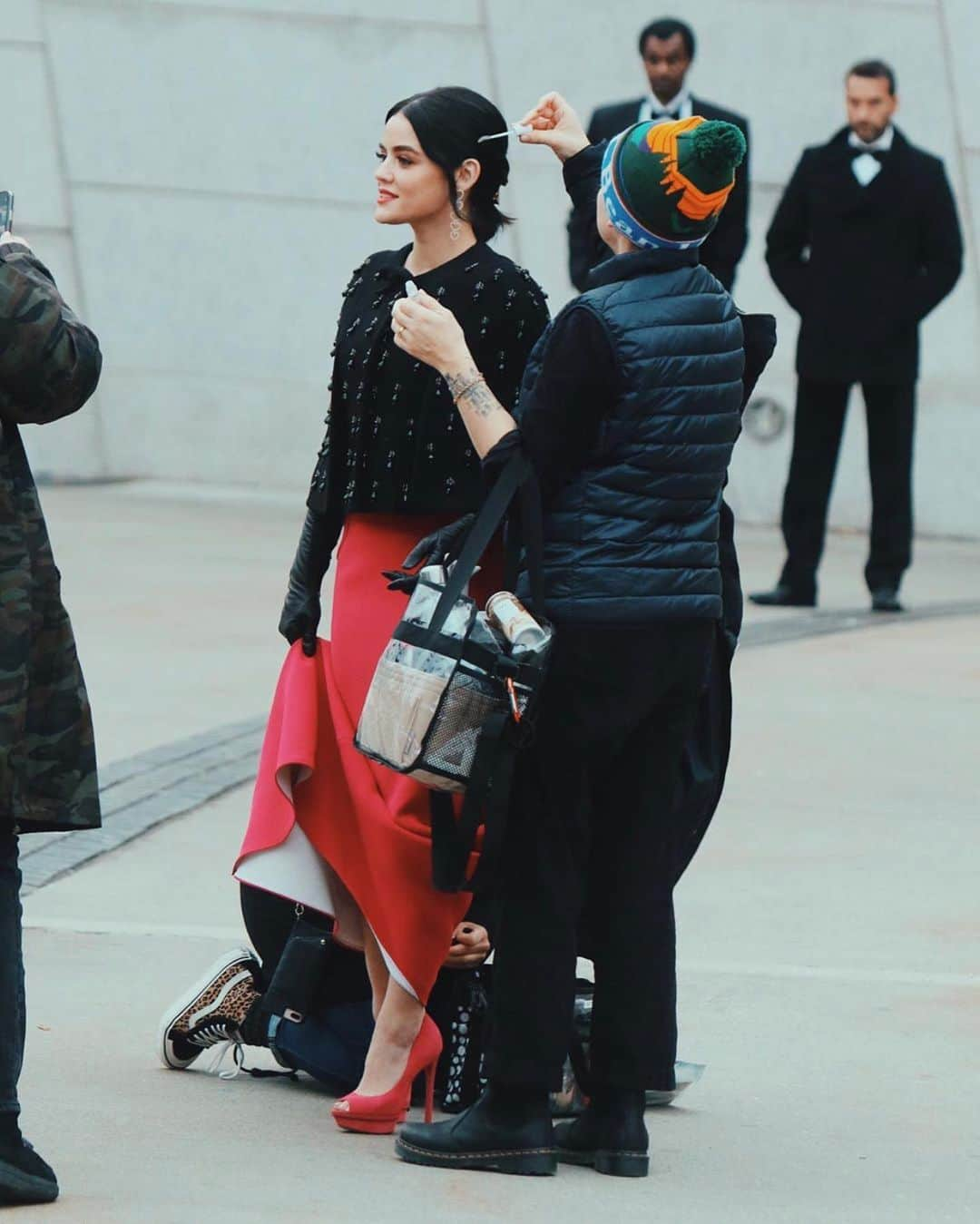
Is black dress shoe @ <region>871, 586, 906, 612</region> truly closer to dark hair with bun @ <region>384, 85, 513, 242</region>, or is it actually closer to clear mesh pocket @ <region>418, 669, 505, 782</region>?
dark hair with bun @ <region>384, 85, 513, 242</region>

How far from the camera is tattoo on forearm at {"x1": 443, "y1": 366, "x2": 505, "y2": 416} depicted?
4.12m

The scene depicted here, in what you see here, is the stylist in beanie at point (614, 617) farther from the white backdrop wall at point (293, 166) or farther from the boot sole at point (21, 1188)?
the white backdrop wall at point (293, 166)

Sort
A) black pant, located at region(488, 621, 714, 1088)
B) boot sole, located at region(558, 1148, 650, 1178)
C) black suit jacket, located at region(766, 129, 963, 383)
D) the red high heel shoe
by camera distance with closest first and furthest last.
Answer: black pant, located at region(488, 621, 714, 1088), boot sole, located at region(558, 1148, 650, 1178), the red high heel shoe, black suit jacket, located at region(766, 129, 963, 383)

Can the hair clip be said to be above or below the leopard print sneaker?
above

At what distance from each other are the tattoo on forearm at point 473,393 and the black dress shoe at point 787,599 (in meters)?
6.37

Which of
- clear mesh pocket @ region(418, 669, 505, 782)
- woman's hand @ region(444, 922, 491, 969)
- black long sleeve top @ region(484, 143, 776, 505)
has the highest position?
black long sleeve top @ region(484, 143, 776, 505)

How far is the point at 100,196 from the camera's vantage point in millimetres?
13641

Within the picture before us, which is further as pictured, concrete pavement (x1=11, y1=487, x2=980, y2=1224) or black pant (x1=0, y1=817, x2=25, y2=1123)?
concrete pavement (x1=11, y1=487, x2=980, y2=1224)

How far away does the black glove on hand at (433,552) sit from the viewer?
4250 millimetres

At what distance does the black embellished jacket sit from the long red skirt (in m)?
0.07

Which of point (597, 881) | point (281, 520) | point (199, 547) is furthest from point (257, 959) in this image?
point (281, 520)

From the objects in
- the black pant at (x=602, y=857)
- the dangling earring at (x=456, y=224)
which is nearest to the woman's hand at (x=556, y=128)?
the dangling earring at (x=456, y=224)

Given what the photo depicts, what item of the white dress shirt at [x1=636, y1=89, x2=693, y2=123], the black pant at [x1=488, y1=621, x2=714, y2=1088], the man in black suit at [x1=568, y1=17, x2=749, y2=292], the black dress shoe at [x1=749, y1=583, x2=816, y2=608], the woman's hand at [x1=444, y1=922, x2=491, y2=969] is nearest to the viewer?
the black pant at [x1=488, y1=621, x2=714, y2=1088]

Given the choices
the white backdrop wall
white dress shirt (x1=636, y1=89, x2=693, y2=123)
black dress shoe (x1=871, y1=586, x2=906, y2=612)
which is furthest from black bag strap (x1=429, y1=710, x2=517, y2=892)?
the white backdrop wall
